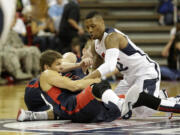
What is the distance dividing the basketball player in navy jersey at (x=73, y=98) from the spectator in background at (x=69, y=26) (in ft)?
20.3

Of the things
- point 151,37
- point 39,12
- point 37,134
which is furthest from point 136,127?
point 151,37

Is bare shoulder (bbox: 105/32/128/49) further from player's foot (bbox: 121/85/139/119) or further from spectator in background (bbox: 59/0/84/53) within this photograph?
spectator in background (bbox: 59/0/84/53)

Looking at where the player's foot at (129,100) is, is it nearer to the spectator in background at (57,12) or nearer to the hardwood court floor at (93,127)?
the hardwood court floor at (93,127)

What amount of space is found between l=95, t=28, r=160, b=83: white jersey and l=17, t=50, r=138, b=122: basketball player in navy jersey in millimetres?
345

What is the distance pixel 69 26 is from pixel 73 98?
267 inches

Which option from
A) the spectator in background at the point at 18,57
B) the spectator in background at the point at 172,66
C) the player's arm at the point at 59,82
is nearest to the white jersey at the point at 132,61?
the player's arm at the point at 59,82

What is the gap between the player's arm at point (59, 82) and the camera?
166 inches

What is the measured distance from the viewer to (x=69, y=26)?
35.6 feet

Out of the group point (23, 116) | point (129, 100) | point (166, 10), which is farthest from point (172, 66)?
point (129, 100)

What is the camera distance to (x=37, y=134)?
11.3 ft

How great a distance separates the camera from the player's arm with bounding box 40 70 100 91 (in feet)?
13.9

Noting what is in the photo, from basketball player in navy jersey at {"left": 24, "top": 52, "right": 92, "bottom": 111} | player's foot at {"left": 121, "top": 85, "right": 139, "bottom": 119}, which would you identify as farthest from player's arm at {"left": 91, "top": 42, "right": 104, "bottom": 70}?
player's foot at {"left": 121, "top": 85, "right": 139, "bottom": 119}

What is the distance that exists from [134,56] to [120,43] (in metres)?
0.20

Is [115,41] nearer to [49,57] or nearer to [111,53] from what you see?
[111,53]
